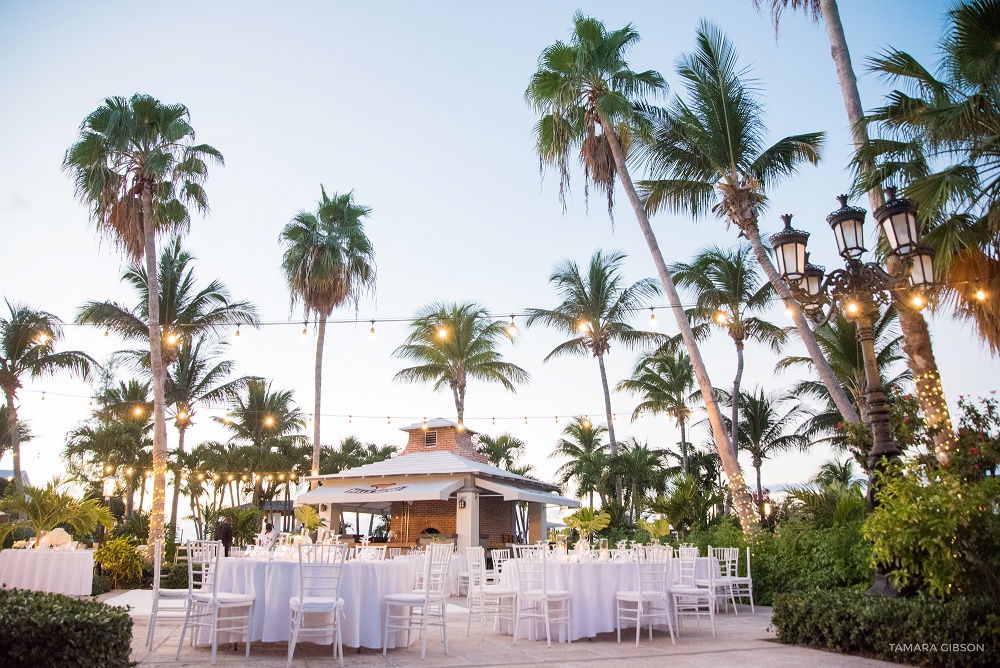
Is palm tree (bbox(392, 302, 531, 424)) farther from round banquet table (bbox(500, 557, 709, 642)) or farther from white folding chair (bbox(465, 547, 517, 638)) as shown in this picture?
round banquet table (bbox(500, 557, 709, 642))

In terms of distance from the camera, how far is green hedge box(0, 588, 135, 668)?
14.8 feet

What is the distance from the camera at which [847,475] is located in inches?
1438

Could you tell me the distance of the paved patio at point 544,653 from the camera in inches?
235


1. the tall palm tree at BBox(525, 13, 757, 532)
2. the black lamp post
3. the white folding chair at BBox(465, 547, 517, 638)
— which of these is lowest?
the white folding chair at BBox(465, 547, 517, 638)

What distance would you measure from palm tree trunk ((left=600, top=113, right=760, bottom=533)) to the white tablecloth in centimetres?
1062

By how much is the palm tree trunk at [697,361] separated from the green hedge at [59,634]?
987 cm

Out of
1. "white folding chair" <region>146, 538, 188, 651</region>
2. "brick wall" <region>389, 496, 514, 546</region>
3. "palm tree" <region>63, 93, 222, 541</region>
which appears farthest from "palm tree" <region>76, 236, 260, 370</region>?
"white folding chair" <region>146, 538, 188, 651</region>

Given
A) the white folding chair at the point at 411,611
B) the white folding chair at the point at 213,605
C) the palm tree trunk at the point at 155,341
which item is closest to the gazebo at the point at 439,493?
the palm tree trunk at the point at 155,341

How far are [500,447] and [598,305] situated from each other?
9.92m

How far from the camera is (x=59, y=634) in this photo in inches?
182

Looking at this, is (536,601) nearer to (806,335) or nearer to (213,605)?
(213,605)

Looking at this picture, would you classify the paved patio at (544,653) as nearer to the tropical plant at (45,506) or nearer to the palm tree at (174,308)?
the tropical plant at (45,506)

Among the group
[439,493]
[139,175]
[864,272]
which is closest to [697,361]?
[439,493]

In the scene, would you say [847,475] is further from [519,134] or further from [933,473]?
[933,473]
